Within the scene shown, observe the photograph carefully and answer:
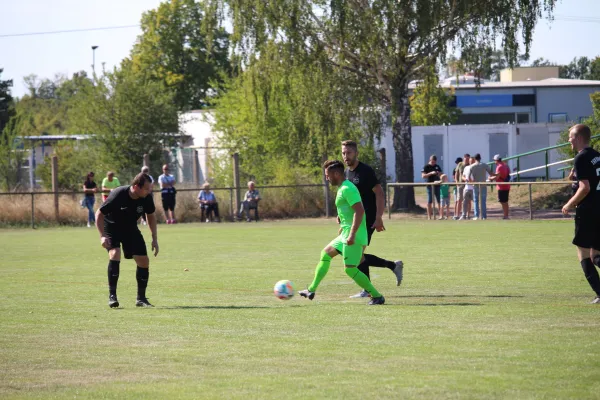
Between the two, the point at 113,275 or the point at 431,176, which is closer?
the point at 113,275

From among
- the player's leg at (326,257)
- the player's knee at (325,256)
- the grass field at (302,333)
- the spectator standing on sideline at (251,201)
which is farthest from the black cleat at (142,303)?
the spectator standing on sideline at (251,201)

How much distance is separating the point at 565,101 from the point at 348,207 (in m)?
52.1

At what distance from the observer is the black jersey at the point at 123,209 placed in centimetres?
1209

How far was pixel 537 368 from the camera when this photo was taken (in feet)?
24.1

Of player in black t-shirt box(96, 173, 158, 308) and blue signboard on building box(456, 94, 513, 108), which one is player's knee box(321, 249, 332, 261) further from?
blue signboard on building box(456, 94, 513, 108)

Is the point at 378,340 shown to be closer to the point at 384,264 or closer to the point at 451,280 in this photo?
the point at 384,264

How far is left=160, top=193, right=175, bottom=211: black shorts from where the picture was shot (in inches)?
1336

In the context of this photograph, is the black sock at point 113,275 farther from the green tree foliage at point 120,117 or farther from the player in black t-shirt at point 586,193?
the green tree foliage at point 120,117

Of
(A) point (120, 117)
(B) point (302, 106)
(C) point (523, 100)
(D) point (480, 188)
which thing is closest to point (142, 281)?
(D) point (480, 188)

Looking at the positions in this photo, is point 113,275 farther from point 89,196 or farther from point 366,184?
point 89,196

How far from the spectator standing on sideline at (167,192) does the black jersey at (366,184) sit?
850 inches

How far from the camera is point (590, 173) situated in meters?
10.7

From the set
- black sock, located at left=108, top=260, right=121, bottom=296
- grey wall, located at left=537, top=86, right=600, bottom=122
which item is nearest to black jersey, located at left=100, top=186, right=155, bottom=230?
black sock, located at left=108, top=260, right=121, bottom=296

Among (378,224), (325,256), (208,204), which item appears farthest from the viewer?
(208,204)
